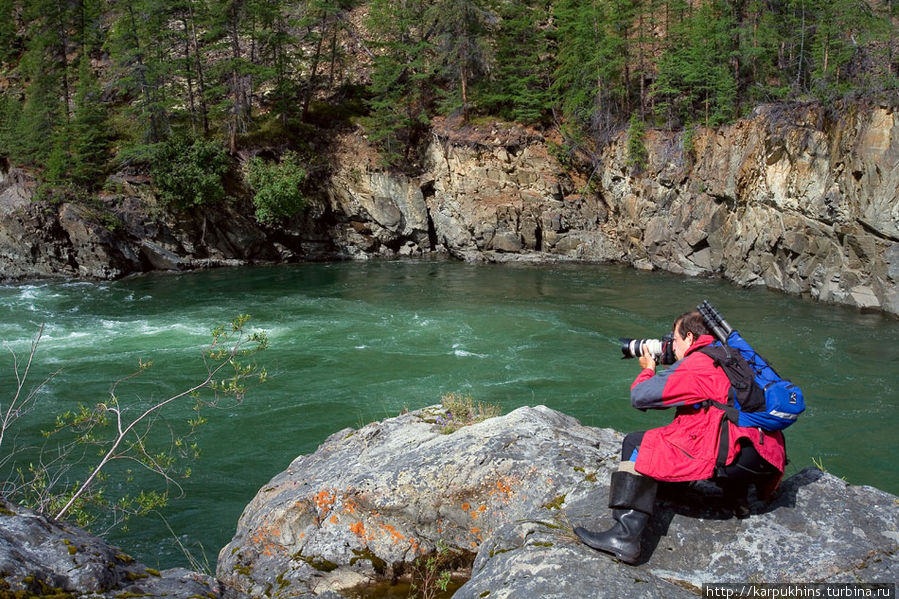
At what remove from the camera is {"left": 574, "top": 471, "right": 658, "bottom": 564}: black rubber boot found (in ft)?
10.6

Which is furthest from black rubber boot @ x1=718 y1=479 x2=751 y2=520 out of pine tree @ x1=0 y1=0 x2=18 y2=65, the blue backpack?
pine tree @ x1=0 y1=0 x2=18 y2=65

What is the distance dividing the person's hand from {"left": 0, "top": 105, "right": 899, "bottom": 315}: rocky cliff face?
50.1 ft

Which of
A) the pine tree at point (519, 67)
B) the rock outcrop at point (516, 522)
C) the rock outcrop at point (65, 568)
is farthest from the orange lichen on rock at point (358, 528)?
the pine tree at point (519, 67)

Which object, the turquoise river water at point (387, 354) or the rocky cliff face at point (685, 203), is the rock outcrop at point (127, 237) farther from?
the rocky cliff face at point (685, 203)

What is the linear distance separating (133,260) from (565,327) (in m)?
18.4

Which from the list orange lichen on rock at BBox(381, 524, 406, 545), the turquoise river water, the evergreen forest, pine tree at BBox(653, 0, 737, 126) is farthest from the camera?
the evergreen forest

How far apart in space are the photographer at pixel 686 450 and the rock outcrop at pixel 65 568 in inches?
87.2

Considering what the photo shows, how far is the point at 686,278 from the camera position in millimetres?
21688

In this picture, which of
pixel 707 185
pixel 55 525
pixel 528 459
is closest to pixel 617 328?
pixel 707 185

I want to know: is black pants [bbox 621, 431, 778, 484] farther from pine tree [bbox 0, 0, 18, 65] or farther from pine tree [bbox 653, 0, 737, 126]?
pine tree [bbox 0, 0, 18, 65]

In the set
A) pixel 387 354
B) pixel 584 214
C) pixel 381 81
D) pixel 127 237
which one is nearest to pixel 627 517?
pixel 387 354

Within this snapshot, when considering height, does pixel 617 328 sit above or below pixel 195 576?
below

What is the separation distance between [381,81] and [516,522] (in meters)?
28.4

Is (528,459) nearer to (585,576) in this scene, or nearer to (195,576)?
(585,576)
